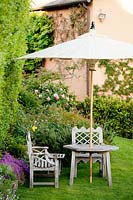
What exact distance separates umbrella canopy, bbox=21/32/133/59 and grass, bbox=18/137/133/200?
2464 mm

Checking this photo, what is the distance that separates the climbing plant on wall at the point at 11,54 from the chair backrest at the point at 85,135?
140cm

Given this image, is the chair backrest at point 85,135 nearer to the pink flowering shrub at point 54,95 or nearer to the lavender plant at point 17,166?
the lavender plant at point 17,166

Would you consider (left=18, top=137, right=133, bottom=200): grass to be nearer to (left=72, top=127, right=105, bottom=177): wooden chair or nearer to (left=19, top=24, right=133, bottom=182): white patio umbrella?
(left=72, top=127, right=105, bottom=177): wooden chair

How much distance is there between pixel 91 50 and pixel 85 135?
2.40 metres

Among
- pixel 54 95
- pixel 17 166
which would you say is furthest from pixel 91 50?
pixel 54 95

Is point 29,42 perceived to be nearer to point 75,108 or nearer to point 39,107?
point 75,108

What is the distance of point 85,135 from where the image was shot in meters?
11.5

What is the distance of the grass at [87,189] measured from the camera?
30.7 feet

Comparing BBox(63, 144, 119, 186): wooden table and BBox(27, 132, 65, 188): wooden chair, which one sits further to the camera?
BBox(63, 144, 119, 186): wooden table

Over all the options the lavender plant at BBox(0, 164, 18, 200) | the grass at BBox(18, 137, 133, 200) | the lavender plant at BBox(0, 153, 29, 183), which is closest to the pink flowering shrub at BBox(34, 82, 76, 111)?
the grass at BBox(18, 137, 133, 200)

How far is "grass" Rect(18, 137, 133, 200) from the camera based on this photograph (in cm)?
937

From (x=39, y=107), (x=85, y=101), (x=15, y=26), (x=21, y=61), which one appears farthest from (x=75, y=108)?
(x=15, y=26)

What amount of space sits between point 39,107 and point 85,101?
391 centimetres

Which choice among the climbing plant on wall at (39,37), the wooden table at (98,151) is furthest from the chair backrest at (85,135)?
the climbing plant on wall at (39,37)
